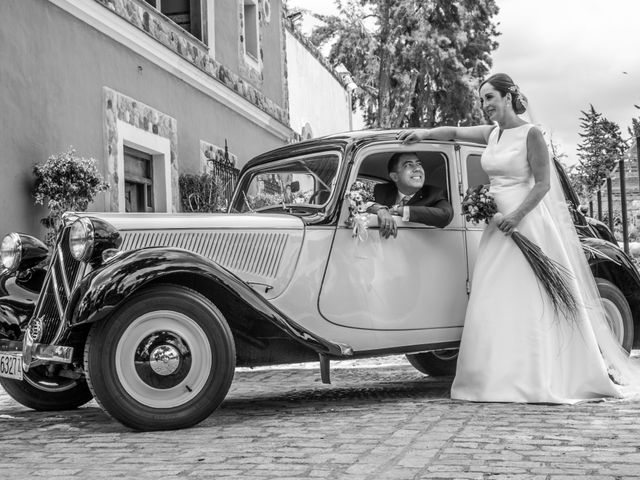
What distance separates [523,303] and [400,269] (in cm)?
76

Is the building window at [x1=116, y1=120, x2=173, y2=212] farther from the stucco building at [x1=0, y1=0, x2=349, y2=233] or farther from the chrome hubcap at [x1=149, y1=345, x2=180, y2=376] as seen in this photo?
the chrome hubcap at [x1=149, y1=345, x2=180, y2=376]

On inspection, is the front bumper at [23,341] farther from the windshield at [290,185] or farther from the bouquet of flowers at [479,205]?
the bouquet of flowers at [479,205]

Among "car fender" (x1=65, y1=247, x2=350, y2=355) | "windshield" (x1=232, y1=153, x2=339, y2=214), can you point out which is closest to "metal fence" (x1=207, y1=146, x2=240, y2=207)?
"windshield" (x1=232, y1=153, x2=339, y2=214)

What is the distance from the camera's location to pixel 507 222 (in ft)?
18.2

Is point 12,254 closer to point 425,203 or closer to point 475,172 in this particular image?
point 425,203

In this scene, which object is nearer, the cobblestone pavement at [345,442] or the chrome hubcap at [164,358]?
the cobblestone pavement at [345,442]

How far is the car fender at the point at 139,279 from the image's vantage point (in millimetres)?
4301

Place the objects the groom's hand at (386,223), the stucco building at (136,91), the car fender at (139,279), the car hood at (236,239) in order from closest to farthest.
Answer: the car fender at (139,279)
the car hood at (236,239)
the groom's hand at (386,223)
the stucco building at (136,91)

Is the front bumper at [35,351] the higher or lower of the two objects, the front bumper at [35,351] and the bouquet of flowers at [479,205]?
the lower

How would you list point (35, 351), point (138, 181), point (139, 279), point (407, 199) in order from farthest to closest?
1. point (138, 181)
2. point (407, 199)
3. point (35, 351)
4. point (139, 279)

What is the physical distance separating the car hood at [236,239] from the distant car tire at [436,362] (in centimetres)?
224

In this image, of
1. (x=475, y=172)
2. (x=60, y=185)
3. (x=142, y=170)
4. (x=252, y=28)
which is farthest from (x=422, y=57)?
(x=475, y=172)

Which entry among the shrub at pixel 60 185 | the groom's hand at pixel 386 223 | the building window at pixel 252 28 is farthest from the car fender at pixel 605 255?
the building window at pixel 252 28

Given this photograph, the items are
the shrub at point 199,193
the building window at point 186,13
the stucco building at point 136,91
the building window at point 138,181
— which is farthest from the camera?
the building window at point 186,13
